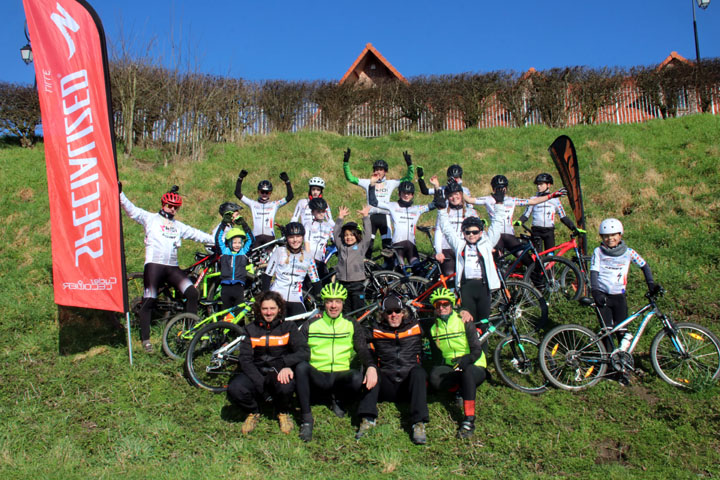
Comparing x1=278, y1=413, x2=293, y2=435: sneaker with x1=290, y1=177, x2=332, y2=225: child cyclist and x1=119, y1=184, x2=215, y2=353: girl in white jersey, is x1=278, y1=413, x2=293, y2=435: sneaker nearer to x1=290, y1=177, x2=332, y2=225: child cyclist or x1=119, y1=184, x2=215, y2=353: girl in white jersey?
x1=119, y1=184, x2=215, y2=353: girl in white jersey

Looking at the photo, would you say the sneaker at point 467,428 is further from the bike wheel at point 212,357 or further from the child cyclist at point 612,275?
the bike wheel at point 212,357

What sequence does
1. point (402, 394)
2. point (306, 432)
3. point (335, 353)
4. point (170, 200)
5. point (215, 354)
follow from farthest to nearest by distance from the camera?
1. point (170, 200)
2. point (215, 354)
3. point (335, 353)
4. point (402, 394)
5. point (306, 432)

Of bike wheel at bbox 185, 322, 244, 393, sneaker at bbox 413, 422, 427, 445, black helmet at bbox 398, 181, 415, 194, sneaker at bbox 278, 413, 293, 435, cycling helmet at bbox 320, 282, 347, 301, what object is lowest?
sneaker at bbox 413, 422, 427, 445

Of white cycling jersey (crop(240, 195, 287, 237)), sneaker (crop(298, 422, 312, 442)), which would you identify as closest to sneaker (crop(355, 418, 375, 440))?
sneaker (crop(298, 422, 312, 442))

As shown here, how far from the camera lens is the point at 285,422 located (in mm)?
5574

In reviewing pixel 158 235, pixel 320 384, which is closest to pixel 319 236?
pixel 158 235

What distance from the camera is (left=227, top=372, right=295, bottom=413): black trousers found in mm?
5531

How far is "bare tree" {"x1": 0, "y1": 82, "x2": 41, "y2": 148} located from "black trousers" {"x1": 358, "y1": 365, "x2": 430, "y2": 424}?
53.9ft

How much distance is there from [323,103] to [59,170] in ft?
43.7

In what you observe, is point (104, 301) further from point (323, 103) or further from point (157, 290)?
point (323, 103)

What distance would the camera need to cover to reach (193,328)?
267 inches

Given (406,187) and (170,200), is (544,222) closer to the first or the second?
(406,187)

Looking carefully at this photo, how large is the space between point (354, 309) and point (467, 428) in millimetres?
2400

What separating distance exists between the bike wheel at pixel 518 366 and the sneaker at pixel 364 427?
166 cm
